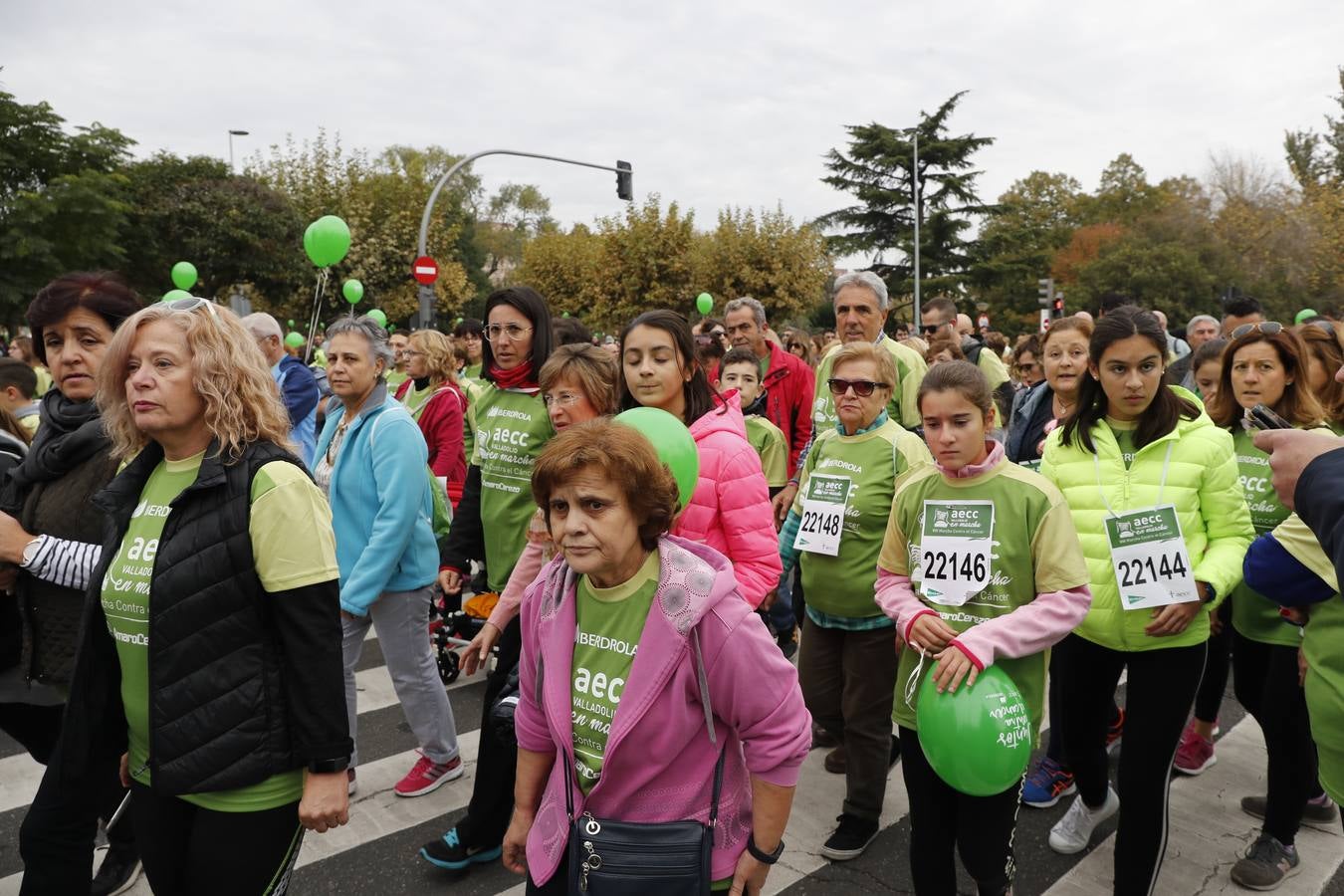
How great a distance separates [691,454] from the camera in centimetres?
245

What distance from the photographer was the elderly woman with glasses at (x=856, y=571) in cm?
368

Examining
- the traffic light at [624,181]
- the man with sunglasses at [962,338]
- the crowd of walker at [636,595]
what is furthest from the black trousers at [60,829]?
the traffic light at [624,181]

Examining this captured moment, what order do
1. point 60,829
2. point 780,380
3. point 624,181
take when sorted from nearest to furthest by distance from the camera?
point 60,829 < point 780,380 < point 624,181

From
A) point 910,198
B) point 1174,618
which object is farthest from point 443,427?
point 910,198

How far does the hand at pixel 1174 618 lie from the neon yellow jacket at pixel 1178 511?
42 millimetres

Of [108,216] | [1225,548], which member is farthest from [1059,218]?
[1225,548]

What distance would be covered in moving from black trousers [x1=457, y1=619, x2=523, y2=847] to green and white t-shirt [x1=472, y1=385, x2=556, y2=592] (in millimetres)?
776

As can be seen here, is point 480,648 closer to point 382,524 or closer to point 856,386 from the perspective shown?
point 382,524

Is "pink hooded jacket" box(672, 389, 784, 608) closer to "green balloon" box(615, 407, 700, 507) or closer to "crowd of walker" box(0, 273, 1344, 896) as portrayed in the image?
"crowd of walker" box(0, 273, 1344, 896)

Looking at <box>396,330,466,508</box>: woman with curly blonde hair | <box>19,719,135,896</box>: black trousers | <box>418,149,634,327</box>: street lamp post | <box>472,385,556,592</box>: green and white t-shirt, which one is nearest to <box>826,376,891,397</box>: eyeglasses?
<box>472,385,556,592</box>: green and white t-shirt

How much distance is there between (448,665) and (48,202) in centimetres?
2377

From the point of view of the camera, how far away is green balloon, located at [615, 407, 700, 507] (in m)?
2.31

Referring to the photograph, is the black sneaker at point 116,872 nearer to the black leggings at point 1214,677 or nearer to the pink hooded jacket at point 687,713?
the pink hooded jacket at point 687,713

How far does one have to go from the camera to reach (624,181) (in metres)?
20.8
